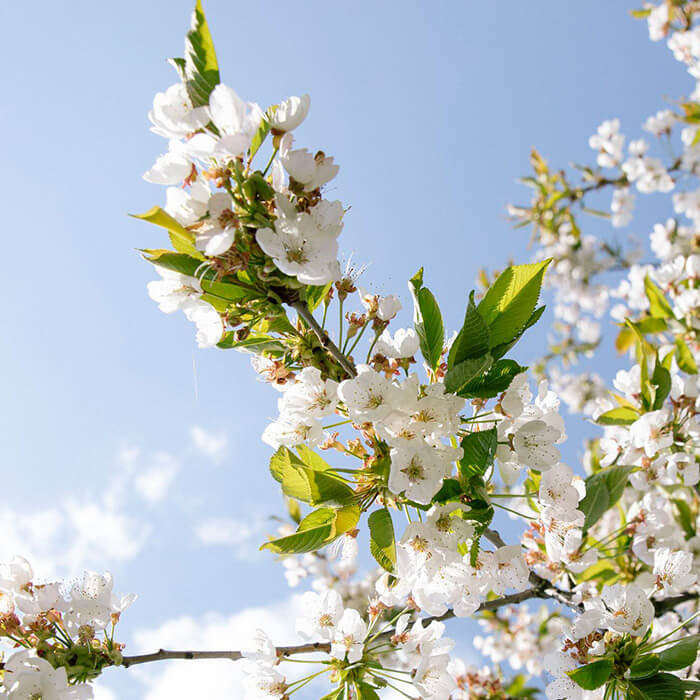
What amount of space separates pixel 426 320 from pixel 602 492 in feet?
2.89

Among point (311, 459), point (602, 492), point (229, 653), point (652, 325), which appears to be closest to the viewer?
point (311, 459)

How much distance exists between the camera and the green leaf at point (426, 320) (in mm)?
1355

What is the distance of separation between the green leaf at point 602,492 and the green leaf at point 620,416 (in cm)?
49

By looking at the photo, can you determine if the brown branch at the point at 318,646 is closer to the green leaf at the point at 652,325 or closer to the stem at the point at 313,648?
Answer: the stem at the point at 313,648

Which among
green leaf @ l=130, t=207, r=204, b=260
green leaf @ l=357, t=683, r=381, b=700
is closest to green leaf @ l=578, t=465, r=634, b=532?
green leaf @ l=357, t=683, r=381, b=700

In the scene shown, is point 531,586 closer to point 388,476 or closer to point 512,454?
point 512,454

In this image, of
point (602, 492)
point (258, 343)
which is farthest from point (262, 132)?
point (602, 492)

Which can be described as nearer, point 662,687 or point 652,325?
point 662,687

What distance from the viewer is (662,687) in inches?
52.3

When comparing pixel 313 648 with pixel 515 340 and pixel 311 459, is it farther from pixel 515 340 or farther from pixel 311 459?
pixel 515 340

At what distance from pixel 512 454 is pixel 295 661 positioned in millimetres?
833

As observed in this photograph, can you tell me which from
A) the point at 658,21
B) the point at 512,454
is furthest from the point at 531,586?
the point at 658,21

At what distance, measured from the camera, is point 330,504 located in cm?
131

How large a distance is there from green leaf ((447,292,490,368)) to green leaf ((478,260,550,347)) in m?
0.11
